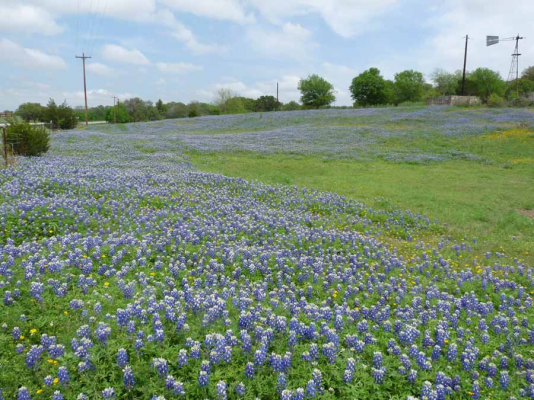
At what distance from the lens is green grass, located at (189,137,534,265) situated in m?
11.8

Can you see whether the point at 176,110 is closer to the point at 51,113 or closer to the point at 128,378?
the point at 51,113

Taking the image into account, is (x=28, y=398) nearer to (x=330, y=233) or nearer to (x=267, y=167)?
(x=330, y=233)

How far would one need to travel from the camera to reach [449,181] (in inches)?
741

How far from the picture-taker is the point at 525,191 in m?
16.4

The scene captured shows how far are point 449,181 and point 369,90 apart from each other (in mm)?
73819

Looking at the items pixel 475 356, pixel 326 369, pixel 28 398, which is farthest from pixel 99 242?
pixel 475 356

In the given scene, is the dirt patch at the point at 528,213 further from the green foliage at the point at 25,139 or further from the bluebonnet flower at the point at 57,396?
the green foliage at the point at 25,139

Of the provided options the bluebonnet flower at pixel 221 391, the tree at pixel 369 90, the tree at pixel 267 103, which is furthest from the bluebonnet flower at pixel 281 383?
the tree at pixel 267 103

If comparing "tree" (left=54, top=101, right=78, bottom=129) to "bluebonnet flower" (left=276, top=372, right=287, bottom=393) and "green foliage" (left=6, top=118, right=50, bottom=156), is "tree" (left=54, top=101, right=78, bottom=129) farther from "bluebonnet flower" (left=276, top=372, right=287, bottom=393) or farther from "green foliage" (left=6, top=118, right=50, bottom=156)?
"bluebonnet flower" (left=276, top=372, right=287, bottom=393)

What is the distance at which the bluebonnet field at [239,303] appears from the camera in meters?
3.90

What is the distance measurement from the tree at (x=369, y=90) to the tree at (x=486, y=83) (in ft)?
57.6

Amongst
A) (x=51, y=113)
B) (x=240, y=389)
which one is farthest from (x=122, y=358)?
(x=51, y=113)

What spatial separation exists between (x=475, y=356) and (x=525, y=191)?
14.7 m

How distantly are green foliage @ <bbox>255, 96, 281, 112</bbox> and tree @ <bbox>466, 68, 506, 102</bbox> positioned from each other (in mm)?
44034
